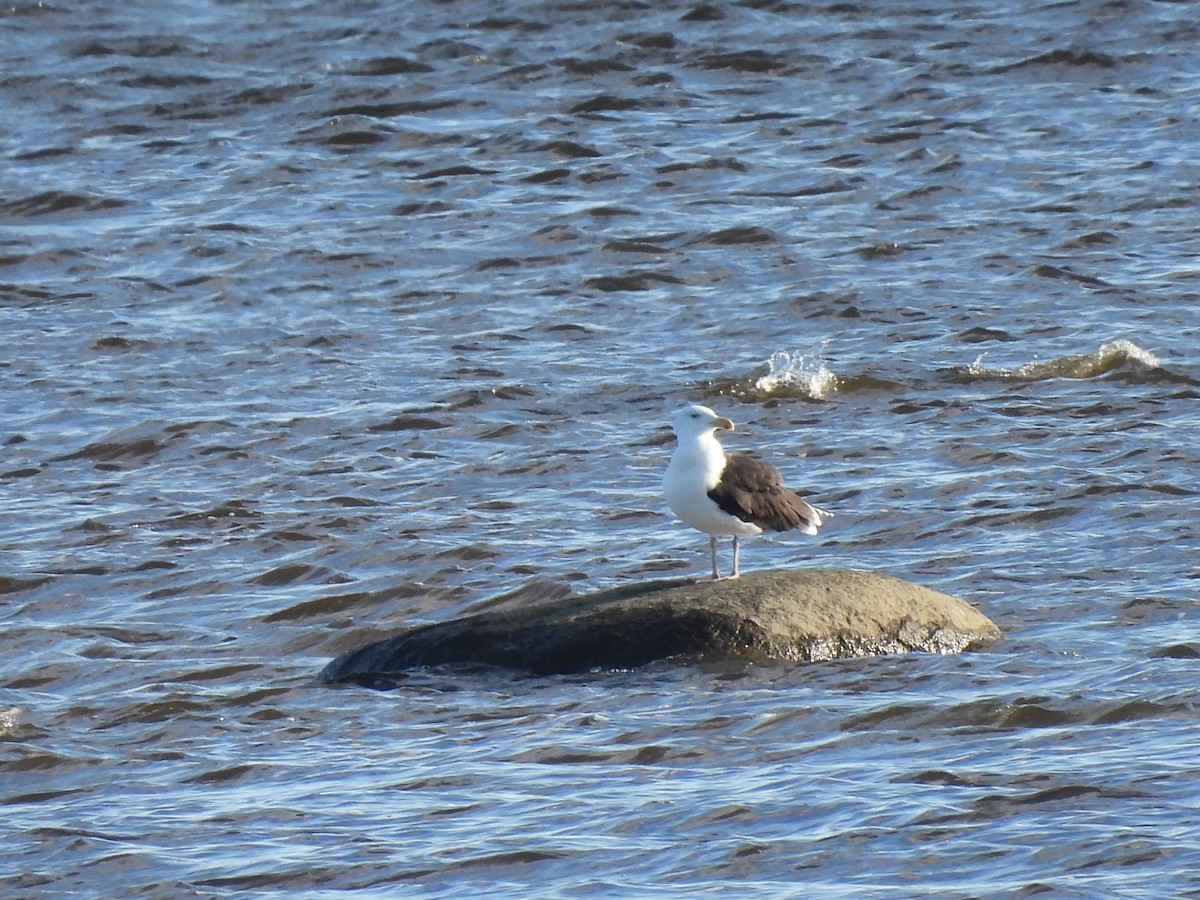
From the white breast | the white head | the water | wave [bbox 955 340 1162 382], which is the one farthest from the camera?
wave [bbox 955 340 1162 382]

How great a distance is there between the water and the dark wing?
0.69 meters

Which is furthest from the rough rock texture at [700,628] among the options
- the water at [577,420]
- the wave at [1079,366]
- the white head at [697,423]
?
the wave at [1079,366]

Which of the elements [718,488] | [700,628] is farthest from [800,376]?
[700,628]

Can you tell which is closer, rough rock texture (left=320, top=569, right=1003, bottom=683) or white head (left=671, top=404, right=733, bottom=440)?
rough rock texture (left=320, top=569, right=1003, bottom=683)

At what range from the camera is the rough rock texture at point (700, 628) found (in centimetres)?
886

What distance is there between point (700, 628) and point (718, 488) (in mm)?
594

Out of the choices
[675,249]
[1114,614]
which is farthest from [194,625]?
[675,249]

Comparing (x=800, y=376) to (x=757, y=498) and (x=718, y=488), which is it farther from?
(x=718, y=488)

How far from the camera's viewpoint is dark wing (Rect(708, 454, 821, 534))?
29.6 ft

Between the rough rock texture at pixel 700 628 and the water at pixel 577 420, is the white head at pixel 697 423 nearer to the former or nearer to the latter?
the rough rock texture at pixel 700 628

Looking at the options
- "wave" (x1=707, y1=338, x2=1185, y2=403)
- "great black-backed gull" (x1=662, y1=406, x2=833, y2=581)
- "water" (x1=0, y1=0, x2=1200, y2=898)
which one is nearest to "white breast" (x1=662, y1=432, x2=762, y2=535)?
"great black-backed gull" (x1=662, y1=406, x2=833, y2=581)

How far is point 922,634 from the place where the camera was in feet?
29.7

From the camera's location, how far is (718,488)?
898 centimetres

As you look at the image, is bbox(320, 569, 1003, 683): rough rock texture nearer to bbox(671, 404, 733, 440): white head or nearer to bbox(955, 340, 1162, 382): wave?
bbox(671, 404, 733, 440): white head
